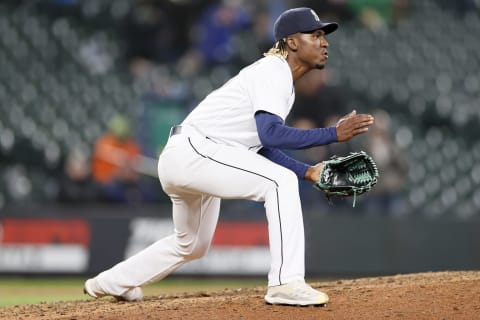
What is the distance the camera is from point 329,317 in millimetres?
4348

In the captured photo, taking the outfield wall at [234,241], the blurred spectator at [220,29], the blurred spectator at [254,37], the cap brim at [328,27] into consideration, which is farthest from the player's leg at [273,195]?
the blurred spectator at [220,29]

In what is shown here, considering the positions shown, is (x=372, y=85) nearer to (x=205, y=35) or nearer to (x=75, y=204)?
(x=205, y=35)

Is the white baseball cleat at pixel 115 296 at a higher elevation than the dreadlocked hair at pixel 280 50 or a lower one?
lower

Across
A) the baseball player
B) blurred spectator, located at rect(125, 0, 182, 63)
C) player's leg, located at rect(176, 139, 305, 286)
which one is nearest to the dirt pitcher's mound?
the baseball player

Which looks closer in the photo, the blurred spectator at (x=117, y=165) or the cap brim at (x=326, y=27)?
the cap brim at (x=326, y=27)

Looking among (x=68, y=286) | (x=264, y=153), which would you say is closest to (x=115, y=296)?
(x=264, y=153)

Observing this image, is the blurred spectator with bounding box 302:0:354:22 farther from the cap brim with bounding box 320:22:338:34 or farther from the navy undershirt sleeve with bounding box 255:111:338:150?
the navy undershirt sleeve with bounding box 255:111:338:150

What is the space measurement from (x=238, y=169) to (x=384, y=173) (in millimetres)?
6054

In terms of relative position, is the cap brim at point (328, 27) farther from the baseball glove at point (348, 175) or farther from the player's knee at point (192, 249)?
the player's knee at point (192, 249)

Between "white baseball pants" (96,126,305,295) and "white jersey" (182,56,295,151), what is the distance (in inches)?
2.9

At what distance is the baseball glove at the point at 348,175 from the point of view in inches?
182

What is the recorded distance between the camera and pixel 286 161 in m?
4.96

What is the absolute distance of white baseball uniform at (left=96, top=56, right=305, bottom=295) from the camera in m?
4.47

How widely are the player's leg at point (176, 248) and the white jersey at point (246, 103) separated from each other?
44 cm
